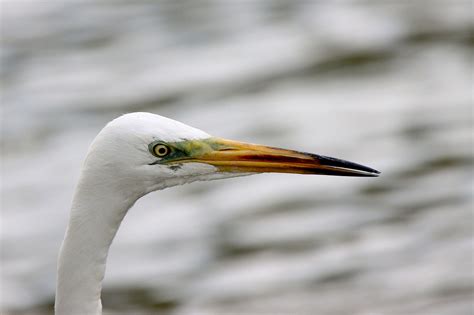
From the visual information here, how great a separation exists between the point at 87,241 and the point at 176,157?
1.36 ft

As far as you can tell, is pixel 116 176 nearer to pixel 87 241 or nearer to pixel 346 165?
pixel 87 241

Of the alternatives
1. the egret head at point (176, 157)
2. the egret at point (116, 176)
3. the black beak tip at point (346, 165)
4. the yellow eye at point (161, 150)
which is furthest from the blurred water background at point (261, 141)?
the yellow eye at point (161, 150)

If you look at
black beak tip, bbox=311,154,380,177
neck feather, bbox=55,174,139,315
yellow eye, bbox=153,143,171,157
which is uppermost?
black beak tip, bbox=311,154,380,177

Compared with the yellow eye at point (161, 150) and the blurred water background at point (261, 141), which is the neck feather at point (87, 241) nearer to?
the yellow eye at point (161, 150)

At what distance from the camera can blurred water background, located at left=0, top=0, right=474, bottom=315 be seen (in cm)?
786

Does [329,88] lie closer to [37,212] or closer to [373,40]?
[373,40]

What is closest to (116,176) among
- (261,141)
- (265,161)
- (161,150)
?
(161,150)

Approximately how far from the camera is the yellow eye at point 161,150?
3812 mm

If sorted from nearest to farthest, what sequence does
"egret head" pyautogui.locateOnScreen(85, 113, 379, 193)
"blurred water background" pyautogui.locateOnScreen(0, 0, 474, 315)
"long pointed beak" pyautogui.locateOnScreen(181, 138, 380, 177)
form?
"egret head" pyautogui.locateOnScreen(85, 113, 379, 193) → "long pointed beak" pyautogui.locateOnScreen(181, 138, 380, 177) → "blurred water background" pyautogui.locateOnScreen(0, 0, 474, 315)

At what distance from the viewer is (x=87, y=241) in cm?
381

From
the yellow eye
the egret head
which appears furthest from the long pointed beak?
the yellow eye

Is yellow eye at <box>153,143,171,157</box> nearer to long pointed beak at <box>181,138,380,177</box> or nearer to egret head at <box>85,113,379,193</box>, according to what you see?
A: egret head at <box>85,113,379,193</box>

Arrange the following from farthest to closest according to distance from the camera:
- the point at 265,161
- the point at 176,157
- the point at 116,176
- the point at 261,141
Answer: the point at 261,141 → the point at 265,161 → the point at 176,157 → the point at 116,176

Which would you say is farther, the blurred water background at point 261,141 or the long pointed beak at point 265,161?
the blurred water background at point 261,141
